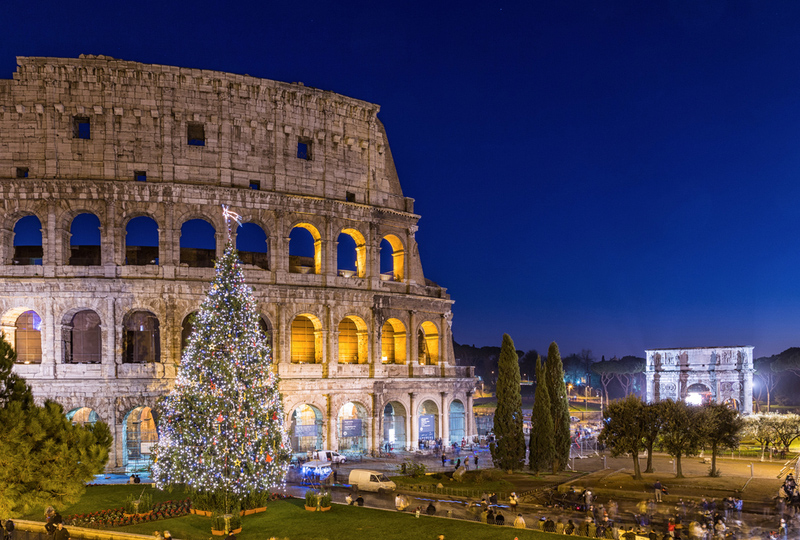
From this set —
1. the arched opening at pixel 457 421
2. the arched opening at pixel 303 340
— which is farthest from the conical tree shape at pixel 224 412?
the arched opening at pixel 457 421

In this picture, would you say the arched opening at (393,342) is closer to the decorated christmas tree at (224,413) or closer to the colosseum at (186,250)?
the colosseum at (186,250)

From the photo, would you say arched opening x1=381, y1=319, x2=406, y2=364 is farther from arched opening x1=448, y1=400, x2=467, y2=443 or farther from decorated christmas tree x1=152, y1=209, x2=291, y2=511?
decorated christmas tree x1=152, y1=209, x2=291, y2=511

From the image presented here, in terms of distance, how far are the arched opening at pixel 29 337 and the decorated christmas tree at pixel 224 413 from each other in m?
18.7

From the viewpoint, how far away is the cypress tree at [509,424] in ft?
124

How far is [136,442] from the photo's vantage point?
38.1 meters

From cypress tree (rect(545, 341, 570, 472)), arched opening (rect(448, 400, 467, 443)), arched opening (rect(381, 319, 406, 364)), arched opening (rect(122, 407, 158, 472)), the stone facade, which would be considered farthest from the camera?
the stone facade

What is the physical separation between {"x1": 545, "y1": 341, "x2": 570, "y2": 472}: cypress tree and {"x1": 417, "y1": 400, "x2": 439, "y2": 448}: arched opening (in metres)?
10.3

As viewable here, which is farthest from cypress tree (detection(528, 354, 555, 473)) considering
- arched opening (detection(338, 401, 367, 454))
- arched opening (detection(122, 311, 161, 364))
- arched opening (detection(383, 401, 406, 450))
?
arched opening (detection(122, 311, 161, 364))

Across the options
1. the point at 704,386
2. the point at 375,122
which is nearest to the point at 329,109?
the point at 375,122

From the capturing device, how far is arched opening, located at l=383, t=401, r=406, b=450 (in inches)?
1825

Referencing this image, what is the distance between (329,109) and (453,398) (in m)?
23.0

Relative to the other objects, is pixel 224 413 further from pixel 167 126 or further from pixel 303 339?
pixel 167 126

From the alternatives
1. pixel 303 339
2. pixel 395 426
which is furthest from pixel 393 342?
pixel 303 339

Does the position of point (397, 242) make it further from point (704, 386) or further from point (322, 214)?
point (704, 386)
